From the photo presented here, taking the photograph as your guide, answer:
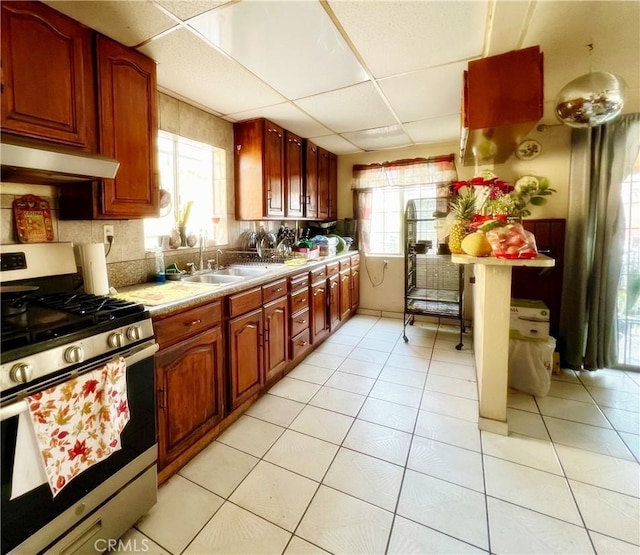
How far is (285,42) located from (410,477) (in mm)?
2353

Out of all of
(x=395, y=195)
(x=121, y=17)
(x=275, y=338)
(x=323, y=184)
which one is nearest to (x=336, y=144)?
(x=323, y=184)

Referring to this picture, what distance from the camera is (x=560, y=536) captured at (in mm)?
1293

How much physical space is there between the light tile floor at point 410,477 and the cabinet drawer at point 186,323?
709mm

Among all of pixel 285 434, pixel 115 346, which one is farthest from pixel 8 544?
pixel 285 434

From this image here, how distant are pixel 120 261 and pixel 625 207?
12.4 feet

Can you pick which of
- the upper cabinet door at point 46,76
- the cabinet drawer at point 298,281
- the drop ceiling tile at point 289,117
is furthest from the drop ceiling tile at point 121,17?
the cabinet drawer at point 298,281

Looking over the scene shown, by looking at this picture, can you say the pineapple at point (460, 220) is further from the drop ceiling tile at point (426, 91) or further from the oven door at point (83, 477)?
the oven door at point (83, 477)

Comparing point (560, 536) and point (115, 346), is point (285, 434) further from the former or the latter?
point (560, 536)

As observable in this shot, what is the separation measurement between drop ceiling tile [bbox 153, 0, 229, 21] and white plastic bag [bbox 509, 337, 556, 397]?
2.74 m

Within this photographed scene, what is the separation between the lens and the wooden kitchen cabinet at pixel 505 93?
170 cm

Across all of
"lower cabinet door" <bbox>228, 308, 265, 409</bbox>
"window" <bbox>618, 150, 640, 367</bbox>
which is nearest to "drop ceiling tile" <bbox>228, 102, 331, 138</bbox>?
"lower cabinet door" <bbox>228, 308, 265, 409</bbox>

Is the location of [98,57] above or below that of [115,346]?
above

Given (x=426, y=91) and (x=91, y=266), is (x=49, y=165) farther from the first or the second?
(x=426, y=91)

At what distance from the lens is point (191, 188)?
2.71 m
